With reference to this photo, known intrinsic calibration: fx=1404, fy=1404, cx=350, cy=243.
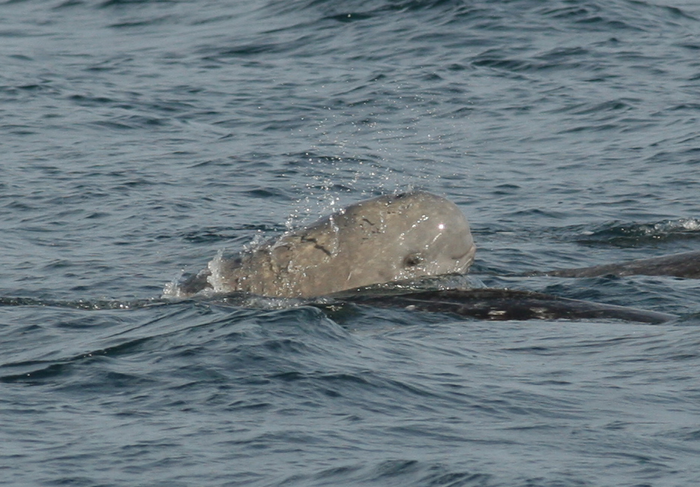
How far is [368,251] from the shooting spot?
973 cm

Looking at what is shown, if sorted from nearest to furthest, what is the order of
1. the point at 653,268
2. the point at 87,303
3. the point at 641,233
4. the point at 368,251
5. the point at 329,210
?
the point at 368,251 < the point at 87,303 < the point at 653,268 < the point at 641,233 < the point at 329,210

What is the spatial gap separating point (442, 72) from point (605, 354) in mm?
12846

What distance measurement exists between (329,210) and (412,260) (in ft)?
13.7

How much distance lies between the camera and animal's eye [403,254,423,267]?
9727 millimetres

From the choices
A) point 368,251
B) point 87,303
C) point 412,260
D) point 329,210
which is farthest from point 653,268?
point 87,303

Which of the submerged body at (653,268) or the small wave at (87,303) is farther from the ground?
the small wave at (87,303)

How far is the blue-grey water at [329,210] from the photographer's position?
6562 millimetres

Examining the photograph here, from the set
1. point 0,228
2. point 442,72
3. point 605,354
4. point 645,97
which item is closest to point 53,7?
point 442,72

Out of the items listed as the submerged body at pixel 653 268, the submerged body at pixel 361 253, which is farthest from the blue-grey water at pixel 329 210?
the submerged body at pixel 361 253

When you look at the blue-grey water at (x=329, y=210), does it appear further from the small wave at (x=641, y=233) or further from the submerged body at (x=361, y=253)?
the submerged body at (x=361, y=253)

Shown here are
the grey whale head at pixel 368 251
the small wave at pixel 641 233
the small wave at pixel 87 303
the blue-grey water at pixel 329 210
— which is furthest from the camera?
the small wave at pixel 641 233

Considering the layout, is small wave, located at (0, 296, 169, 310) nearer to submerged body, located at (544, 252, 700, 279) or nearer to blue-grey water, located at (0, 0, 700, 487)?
blue-grey water, located at (0, 0, 700, 487)

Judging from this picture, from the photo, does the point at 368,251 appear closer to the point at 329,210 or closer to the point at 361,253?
the point at 361,253

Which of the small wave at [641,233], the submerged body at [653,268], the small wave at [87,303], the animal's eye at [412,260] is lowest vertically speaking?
the small wave at [641,233]
